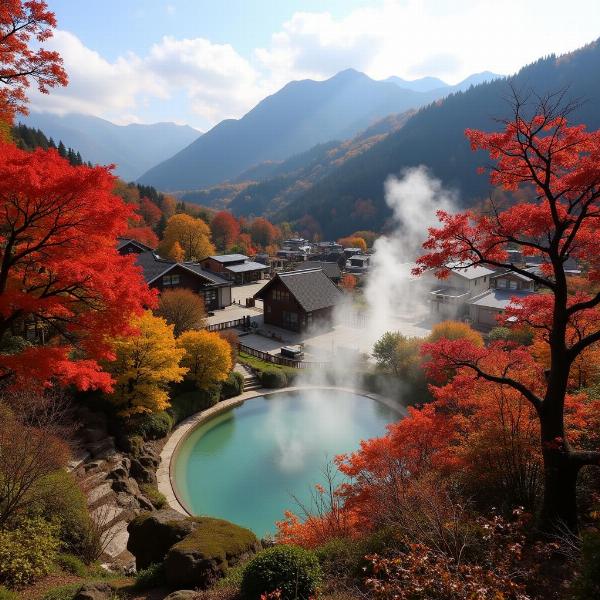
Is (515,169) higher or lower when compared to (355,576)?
higher

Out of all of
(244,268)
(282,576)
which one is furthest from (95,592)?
(244,268)

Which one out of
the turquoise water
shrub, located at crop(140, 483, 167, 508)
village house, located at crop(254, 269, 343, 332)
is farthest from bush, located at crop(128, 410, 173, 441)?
village house, located at crop(254, 269, 343, 332)

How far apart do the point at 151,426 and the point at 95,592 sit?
1077 centimetres

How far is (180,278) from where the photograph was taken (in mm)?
35500

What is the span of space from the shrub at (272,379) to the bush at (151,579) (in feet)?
53.5

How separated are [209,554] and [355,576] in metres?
3.10

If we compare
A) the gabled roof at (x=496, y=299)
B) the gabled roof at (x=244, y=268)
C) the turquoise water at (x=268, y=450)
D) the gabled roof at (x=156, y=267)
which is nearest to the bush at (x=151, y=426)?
the turquoise water at (x=268, y=450)

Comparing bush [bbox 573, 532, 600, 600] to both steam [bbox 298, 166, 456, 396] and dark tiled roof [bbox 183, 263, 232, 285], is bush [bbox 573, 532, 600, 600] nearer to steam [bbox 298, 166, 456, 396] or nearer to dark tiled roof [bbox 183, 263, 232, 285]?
steam [bbox 298, 166, 456, 396]

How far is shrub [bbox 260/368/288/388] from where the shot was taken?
25.1 m

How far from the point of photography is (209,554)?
8.61 m

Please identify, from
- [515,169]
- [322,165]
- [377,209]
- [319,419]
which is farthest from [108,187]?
[322,165]

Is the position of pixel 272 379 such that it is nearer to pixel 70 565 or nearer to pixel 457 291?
pixel 70 565

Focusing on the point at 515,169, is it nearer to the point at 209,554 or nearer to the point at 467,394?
the point at 467,394

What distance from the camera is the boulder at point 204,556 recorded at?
27.3 feet
